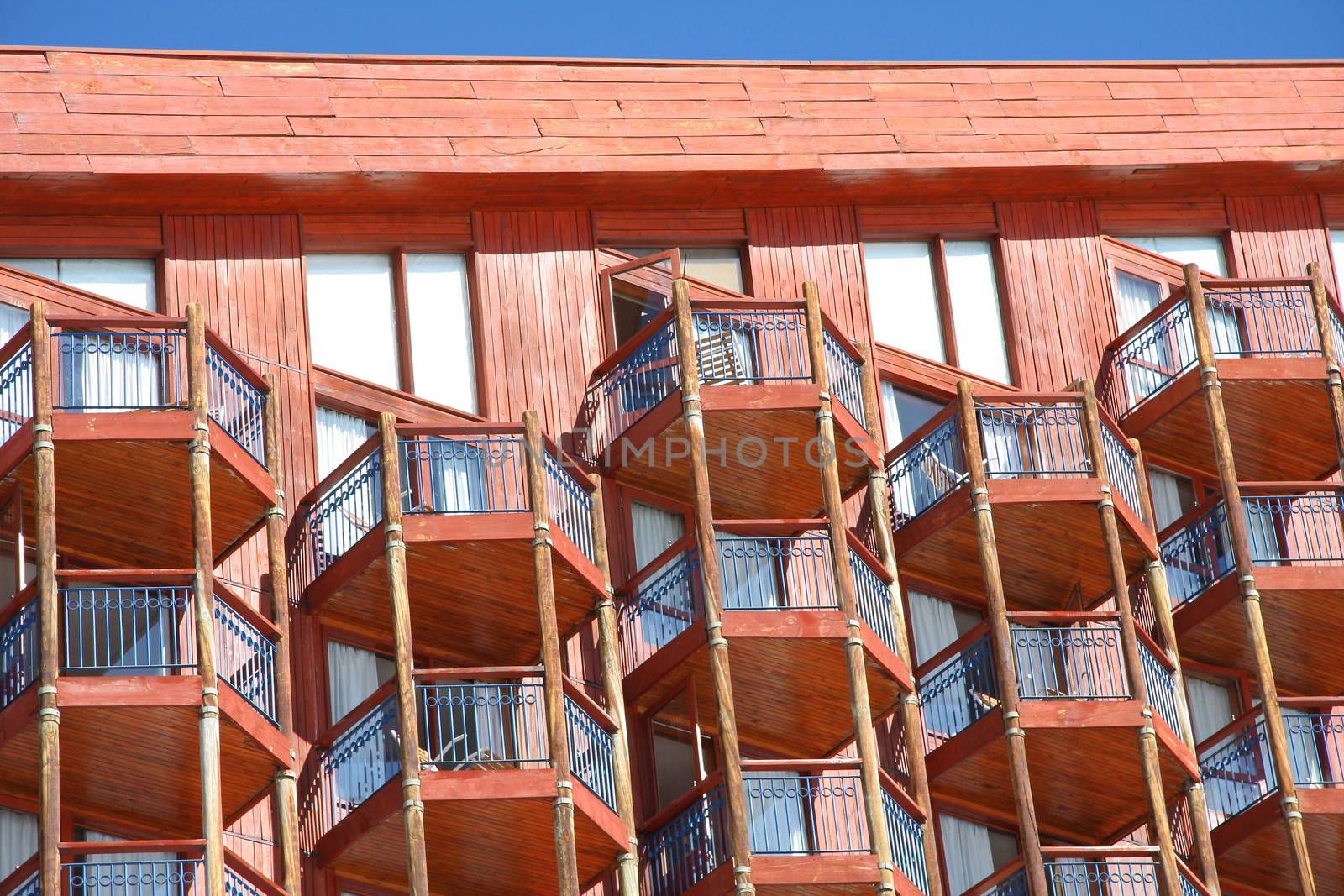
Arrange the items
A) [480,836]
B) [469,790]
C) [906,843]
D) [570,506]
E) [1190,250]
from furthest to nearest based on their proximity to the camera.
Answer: [1190,250]
[570,506]
[906,843]
[480,836]
[469,790]

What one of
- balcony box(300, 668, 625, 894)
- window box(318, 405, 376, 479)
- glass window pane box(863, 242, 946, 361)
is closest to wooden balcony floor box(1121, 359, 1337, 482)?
glass window pane box(863, 242, 946, 361)

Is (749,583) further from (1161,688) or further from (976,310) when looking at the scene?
(976,310)

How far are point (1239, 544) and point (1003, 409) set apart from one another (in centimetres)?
375

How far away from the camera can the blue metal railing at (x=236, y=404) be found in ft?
116

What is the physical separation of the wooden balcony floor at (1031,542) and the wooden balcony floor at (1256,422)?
2.21 meters

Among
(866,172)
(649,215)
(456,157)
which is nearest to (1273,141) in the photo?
(866,172)

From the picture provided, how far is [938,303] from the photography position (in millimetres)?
41688

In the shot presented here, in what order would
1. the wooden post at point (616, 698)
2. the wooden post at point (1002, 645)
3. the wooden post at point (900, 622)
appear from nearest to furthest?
the wooden post at point (616, 698)
the wooden post at point (1002, 645)
the wooden post at point (900, 622)

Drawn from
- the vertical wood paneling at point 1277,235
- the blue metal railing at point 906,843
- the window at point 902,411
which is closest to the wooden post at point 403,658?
the blue metal railing at point 906,843

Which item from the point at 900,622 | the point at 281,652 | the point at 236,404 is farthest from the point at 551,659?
the point at 900,622

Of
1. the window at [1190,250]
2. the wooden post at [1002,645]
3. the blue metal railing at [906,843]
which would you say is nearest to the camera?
the blue metal railing at [906,843]

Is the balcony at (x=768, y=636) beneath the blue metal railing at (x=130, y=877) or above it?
above

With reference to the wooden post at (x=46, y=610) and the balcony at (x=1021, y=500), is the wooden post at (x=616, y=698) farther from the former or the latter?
the wooden post at (x=46, y=610)

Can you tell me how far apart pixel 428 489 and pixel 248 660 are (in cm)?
336
